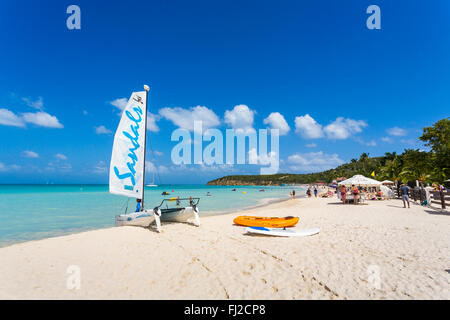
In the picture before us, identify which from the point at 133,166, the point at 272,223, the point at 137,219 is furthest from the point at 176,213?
the point at 272,223

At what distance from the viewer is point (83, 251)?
651 cm

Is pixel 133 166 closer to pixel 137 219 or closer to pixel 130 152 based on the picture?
pixel 130 152

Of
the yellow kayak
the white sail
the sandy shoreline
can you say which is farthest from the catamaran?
the yellow kayak

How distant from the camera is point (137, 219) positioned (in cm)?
946

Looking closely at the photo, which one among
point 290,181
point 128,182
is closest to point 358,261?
point 128,182

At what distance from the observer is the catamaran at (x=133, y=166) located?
362 inches

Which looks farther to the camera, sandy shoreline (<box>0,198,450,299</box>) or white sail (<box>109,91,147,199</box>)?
white sail (<box>109,91,147,199</box>)

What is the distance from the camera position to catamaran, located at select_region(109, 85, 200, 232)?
30.1 ft

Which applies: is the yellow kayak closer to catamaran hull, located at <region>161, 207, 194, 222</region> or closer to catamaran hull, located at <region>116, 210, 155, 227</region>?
catamaran hull, located at <region>161, 207, 194, 222</region>

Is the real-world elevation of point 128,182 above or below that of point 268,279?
above

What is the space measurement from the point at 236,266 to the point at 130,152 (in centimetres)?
692

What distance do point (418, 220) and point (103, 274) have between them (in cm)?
1307

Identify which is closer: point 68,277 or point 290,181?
point 68,277
